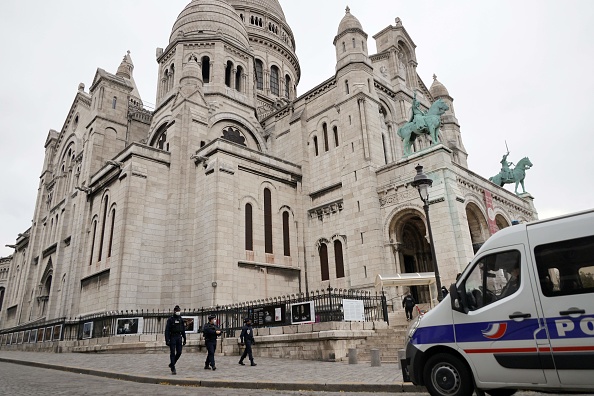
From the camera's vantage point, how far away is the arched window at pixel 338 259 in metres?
24.5

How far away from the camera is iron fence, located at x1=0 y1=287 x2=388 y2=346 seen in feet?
48.1

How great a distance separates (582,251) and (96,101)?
33289mm

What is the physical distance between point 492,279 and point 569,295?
103 centimetres

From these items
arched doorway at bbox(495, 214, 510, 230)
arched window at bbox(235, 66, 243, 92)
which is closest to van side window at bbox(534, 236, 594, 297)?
arched doorway at bbox(495, 214, 510, 230)

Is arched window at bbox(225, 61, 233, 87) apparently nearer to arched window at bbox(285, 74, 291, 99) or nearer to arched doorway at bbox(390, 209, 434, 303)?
arched window at bbox(285, 74, 291, 99)

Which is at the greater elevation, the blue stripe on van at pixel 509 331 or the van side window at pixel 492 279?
the van side window at pixel 492 279

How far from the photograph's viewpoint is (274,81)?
44531 mm

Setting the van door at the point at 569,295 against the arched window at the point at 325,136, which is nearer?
the van door at the point at 569,295

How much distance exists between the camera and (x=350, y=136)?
25.9 metres

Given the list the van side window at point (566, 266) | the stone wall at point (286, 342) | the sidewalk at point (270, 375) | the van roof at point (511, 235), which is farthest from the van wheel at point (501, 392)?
the stone wall at point (286, 342)

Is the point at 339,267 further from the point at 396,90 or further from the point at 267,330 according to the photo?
the point at 396,90

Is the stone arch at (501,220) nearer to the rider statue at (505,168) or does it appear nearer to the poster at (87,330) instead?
the rider statue at (505,168)

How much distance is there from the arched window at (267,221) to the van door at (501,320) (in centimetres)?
1906

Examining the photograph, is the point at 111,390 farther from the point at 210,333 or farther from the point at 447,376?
the point at 447,376
